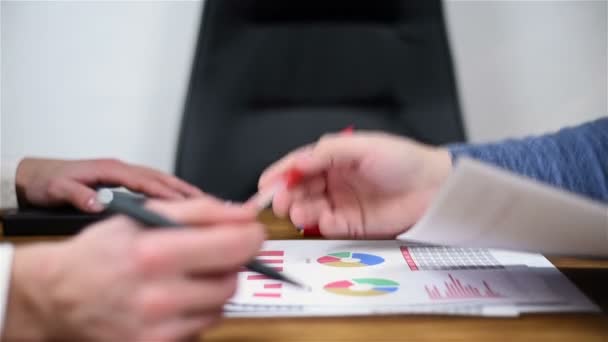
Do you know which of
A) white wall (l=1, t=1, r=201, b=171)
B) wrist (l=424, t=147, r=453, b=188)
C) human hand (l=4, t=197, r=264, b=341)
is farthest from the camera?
white wall (l=1, t=1, r=201, b=171)

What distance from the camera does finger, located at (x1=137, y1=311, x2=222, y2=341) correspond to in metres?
0.30

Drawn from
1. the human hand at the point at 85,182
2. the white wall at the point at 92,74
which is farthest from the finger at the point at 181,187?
the white wall at the point at 92,74

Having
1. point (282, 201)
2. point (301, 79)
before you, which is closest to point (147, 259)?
point (282, 201)

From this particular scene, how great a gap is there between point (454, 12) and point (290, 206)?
3.00 ft

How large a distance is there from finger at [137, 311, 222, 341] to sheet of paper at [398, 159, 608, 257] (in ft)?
0.58

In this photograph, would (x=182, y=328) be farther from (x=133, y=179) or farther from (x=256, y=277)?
(x=133, y=179)

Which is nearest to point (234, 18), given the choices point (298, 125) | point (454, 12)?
point (298, 125)

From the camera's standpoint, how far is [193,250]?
11.8 inches

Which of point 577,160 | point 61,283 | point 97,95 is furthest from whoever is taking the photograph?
point 97,95

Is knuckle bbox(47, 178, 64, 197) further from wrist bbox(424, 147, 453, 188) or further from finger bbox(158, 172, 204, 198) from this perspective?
wrist bbox(424, 147, 453, 188)

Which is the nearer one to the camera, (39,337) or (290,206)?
(39,337)

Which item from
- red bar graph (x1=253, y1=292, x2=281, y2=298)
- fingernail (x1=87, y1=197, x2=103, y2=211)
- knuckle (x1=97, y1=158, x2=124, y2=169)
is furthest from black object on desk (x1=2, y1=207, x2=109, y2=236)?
red bar graph (x1=253, y1=292, x2=281, y2=298)

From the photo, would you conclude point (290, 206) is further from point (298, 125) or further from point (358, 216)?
point (298, 125)

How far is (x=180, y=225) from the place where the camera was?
32 cm
